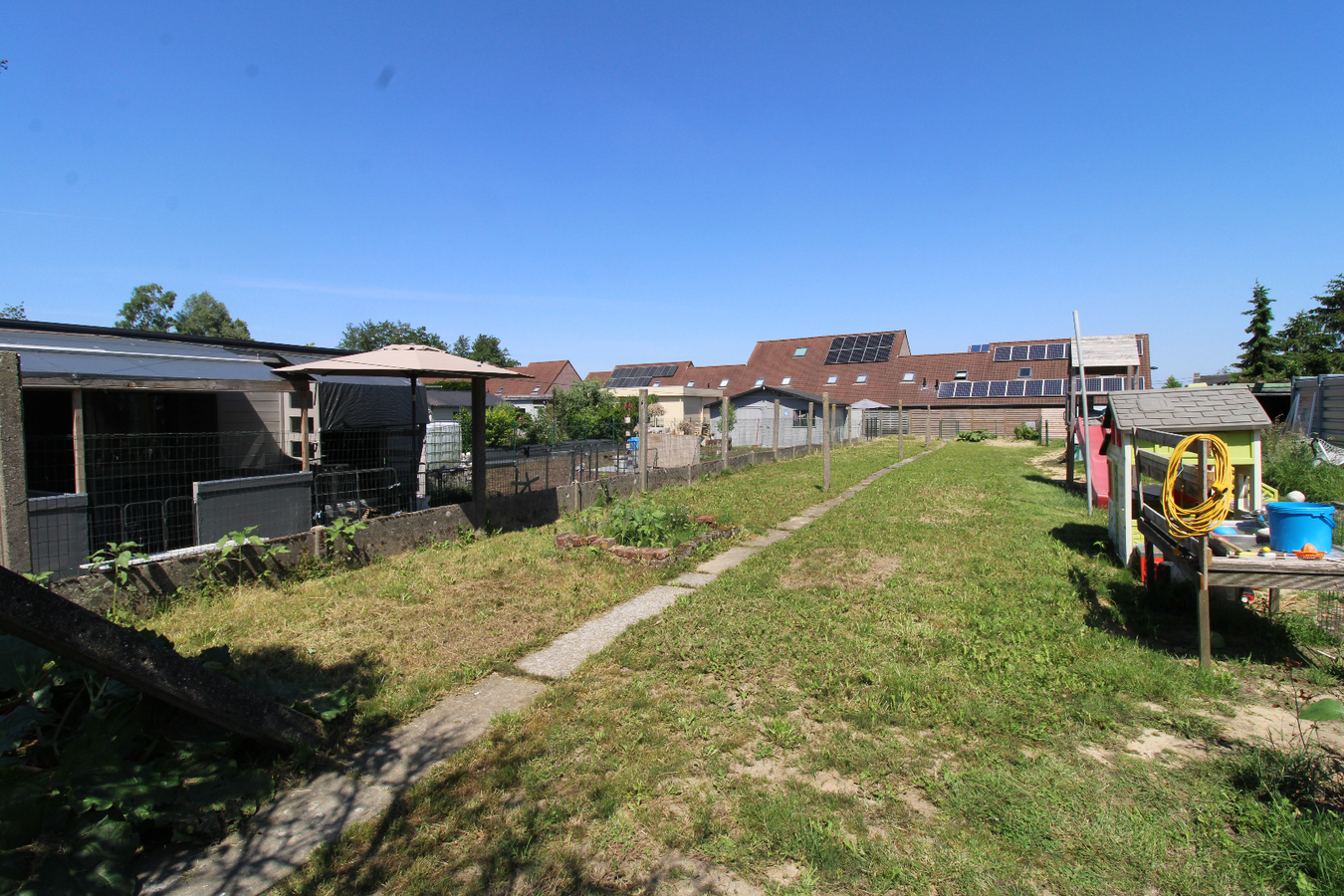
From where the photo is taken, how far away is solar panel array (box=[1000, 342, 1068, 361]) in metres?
44.0

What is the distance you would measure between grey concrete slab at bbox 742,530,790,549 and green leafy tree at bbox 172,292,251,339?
66.0m

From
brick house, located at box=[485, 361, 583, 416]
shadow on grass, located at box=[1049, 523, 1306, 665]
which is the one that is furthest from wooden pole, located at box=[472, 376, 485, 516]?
brick house, located at box=[485, 361, 583, 416]

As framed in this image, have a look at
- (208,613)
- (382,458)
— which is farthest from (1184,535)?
(382,458)

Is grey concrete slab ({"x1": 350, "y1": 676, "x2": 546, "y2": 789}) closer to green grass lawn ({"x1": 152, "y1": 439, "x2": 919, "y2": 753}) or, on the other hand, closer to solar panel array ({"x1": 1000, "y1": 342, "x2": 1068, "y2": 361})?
green grass lawn ({"x1": 152, "y1": 439, "x2": 919, "y2": 753})

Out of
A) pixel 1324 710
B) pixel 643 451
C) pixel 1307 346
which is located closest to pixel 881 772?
pixel 1324 710

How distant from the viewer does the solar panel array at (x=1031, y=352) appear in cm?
4403

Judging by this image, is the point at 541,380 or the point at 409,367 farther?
the point at 541,380

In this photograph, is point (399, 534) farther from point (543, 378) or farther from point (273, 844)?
point (543, 378)

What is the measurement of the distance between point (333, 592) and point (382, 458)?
570 cm

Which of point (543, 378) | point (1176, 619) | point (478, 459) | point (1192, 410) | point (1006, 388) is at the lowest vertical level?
point (1176, 619)

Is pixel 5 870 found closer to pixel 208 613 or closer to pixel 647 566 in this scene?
pixel 208 613

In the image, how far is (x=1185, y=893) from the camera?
2301 mm

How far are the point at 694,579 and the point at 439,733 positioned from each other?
3547 mm

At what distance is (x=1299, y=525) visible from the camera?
4.08 meters
